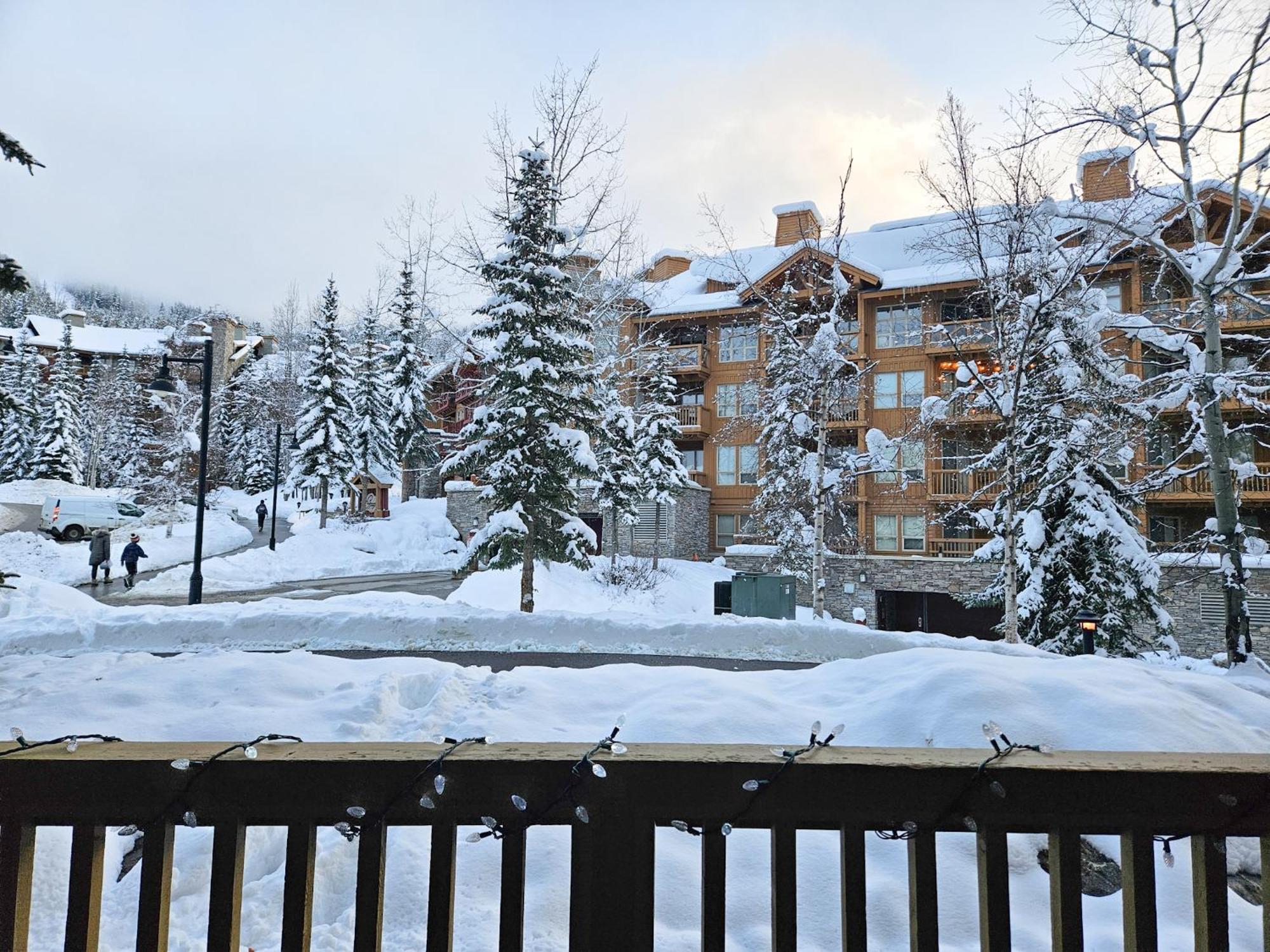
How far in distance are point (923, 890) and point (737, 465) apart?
30212mm

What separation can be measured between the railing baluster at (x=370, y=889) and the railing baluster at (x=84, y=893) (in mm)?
613

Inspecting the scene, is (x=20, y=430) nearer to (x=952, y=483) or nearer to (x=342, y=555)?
(x=342, y=555)

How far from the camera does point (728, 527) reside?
31547mm

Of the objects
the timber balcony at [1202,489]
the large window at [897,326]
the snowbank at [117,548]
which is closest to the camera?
the timber balcony at [1202,489]

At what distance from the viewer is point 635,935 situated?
1675 millimetres

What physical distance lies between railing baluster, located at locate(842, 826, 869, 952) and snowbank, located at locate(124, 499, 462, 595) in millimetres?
23590

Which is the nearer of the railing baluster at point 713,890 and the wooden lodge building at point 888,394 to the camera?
the railing baluster at point 713,890

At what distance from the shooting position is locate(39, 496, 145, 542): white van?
31547 millimetres

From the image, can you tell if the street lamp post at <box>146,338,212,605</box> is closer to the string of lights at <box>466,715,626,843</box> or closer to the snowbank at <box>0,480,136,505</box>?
the string of lights at <box>466,715,626,843</box>

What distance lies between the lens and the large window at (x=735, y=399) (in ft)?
95.7

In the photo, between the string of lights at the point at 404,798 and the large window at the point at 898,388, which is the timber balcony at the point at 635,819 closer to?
the string of lights at the point at 404,798

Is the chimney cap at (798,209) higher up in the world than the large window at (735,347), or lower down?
higher up

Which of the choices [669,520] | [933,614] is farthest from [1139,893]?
[669,520]

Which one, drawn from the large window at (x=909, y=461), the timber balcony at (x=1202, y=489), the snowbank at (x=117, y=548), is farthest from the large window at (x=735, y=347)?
the snowbank at (x=117, y=548)
